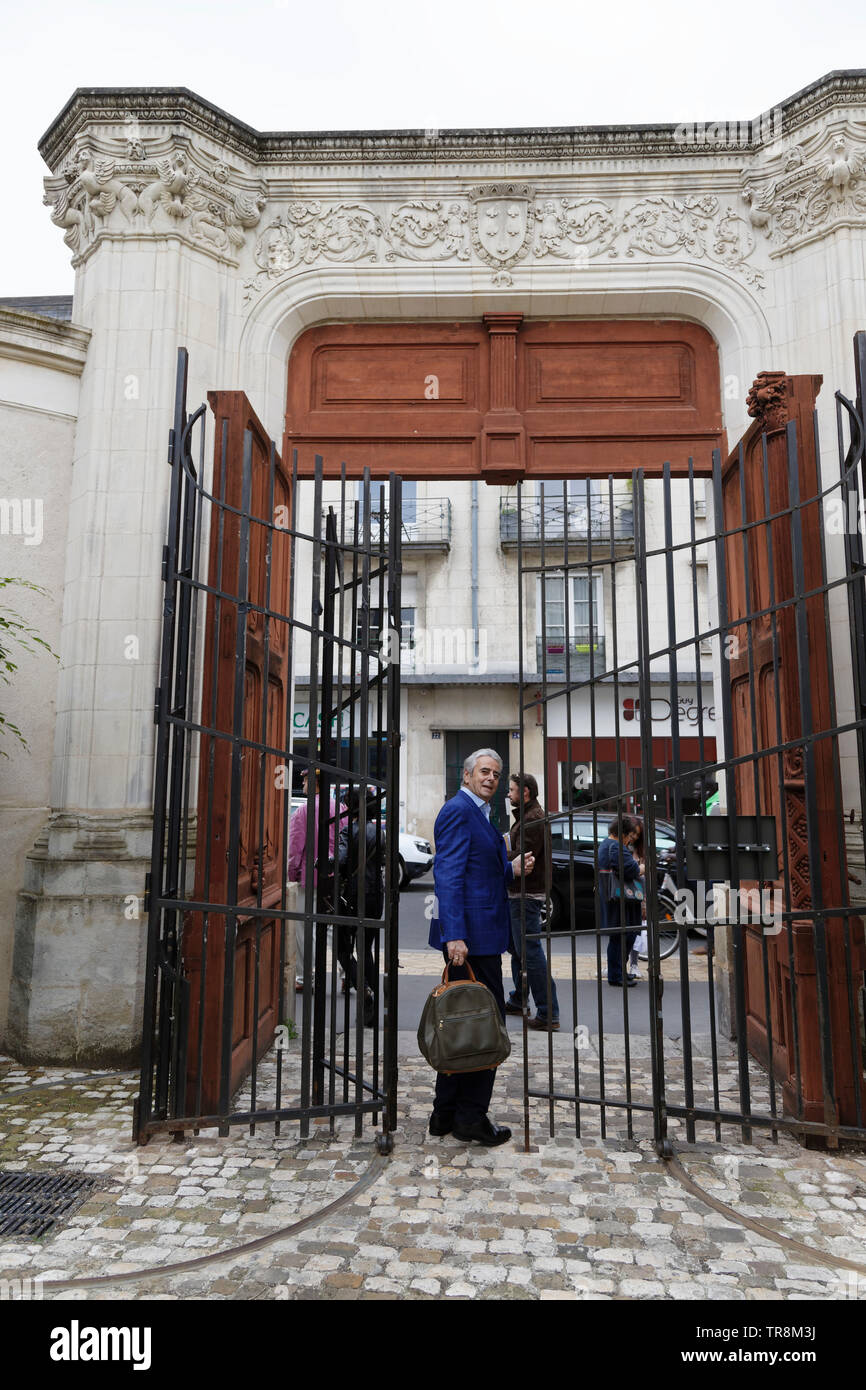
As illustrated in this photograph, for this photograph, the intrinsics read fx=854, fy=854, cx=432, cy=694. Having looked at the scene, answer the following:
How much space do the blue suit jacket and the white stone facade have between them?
1.98 m

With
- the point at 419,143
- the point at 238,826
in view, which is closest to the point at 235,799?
the point at 238,826

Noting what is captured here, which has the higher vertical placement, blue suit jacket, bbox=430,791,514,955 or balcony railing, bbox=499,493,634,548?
balcony railing, bbox=499,493,634,548

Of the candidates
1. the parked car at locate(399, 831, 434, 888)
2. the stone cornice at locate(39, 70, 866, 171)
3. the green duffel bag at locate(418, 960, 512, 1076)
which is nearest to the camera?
the green duffel bag at locate(418, 960, 512, 1076)

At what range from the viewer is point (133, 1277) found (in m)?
2.63

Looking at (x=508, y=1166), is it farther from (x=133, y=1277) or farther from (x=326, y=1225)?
(x=133, y=1277)

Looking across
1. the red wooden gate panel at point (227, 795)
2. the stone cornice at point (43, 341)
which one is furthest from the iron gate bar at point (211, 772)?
the stone cornice at point (43, 341)

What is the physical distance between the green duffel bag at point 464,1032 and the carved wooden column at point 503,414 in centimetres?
342

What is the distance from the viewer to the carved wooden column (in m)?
5.69

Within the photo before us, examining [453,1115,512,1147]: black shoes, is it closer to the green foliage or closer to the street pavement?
the street pavement

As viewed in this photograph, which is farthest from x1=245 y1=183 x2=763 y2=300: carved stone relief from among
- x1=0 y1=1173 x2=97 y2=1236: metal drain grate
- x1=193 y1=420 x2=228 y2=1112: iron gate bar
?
x1=0 y1=1173 x2=97 y2=1236: metal drain grate

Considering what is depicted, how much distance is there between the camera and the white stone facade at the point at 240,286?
4984 mm

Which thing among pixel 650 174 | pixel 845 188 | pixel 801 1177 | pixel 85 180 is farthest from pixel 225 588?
pixel 845 188

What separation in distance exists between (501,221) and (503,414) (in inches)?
50.9

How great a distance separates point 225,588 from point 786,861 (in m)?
2.88
